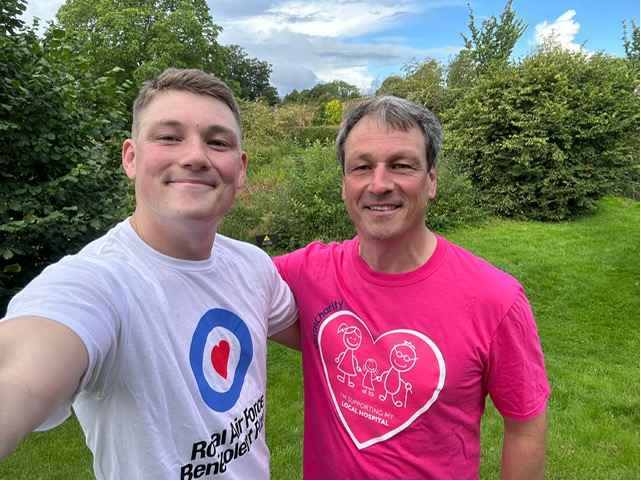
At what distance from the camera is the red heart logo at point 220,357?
1.40 m

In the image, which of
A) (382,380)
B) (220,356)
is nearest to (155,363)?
(220,356)

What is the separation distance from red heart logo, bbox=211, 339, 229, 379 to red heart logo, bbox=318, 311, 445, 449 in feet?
1.60

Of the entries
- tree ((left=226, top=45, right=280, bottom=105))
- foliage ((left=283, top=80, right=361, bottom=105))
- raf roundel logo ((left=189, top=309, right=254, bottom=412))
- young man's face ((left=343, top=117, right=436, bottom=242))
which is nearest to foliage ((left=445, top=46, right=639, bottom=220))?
young man's face ((left=343, top=117, right=436, bottom=242))

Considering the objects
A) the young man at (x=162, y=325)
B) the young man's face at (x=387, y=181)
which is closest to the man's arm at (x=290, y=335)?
the young man at (x=162, y=325)

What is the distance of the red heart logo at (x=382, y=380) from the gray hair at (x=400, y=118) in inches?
30.7

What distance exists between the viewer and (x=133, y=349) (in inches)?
49.3

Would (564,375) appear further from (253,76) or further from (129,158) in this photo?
(253,76)

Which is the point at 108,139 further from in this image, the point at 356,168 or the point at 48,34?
the point at 356,168

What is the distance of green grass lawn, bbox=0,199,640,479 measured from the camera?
1.96 feet

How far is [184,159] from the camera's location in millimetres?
1549

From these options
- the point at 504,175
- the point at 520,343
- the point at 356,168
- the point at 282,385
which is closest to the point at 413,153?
the point at 356,168

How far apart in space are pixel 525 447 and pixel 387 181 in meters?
1.08

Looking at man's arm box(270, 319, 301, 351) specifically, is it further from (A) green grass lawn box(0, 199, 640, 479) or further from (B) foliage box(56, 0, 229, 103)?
(B) foliage box(56, 0, 229, 103)

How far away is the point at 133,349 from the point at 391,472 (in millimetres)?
992
